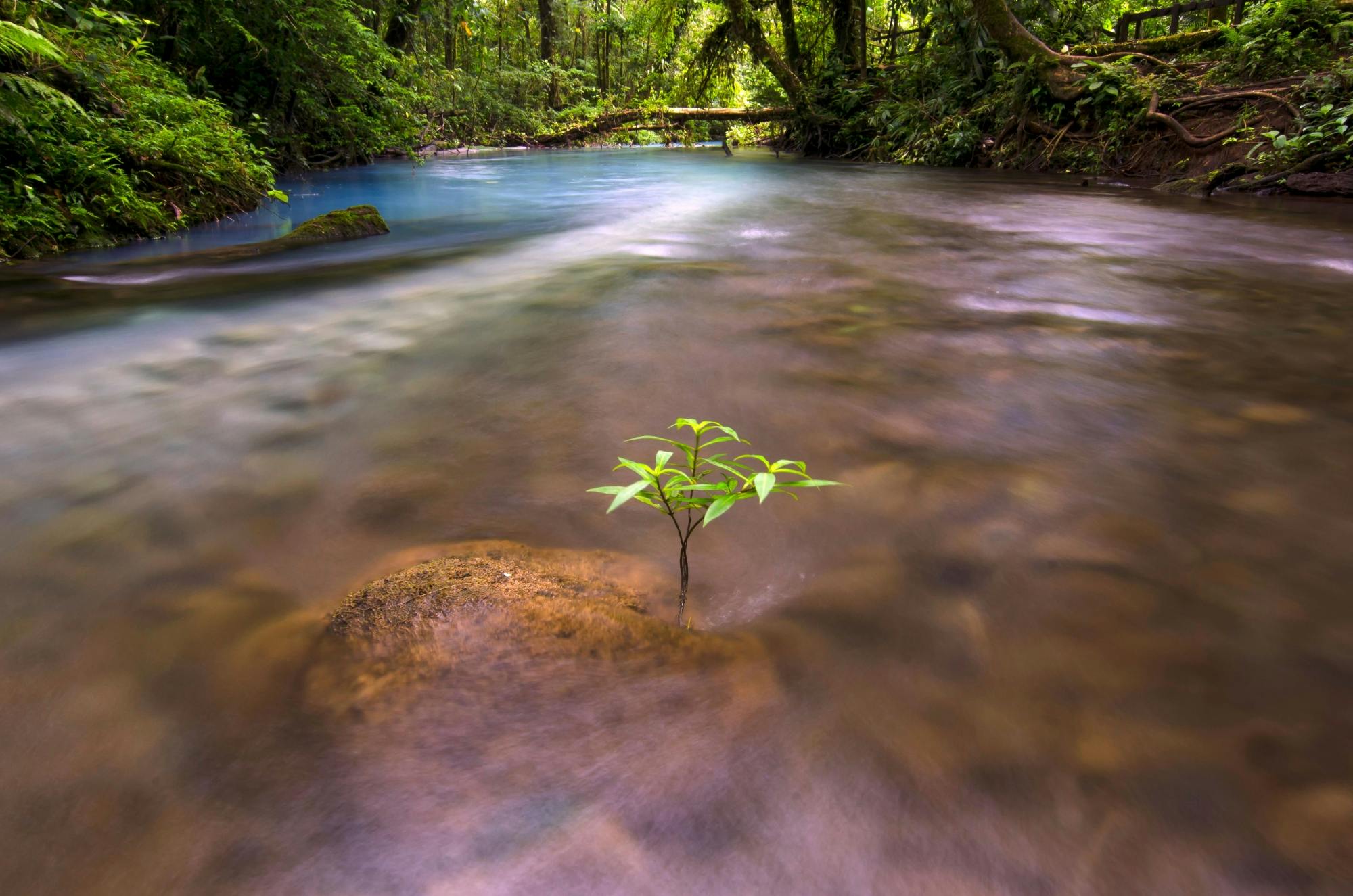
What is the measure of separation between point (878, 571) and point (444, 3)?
25.9 m

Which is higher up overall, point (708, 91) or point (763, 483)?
point (708, 91)

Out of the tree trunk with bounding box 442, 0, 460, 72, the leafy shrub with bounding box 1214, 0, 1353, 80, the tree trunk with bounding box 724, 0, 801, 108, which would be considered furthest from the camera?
the tree trunk with bounding box 442, 0, 460, 72

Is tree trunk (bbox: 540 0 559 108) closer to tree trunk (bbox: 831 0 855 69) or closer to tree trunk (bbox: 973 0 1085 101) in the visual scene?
tree trunk (bbox: 831 0 855 69)

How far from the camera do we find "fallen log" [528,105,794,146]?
743 inches

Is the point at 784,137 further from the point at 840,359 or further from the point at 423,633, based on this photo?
the point at 423,633

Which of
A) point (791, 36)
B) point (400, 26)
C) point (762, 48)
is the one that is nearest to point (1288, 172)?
point (762, 48)

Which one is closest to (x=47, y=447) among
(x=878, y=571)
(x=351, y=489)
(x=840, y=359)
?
(x=351, y=489)

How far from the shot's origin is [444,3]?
72.3 feet

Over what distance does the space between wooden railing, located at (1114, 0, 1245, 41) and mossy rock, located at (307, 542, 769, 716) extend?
1756cm

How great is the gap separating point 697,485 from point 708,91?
19917 mm

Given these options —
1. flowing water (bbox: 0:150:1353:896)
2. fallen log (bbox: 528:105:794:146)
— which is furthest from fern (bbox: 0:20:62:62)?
fallen log (bbox: 528:105:794:146)

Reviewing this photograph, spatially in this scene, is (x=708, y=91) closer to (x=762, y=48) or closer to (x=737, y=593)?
(x=762, y=48)

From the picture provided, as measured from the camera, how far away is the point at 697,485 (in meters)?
1.47

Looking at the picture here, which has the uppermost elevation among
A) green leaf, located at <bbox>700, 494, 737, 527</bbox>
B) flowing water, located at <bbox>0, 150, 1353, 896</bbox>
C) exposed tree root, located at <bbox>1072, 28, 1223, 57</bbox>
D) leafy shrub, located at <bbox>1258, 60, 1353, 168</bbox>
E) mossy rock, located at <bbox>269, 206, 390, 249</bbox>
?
exposed tree root, located at <bbox>1072, 28, 1223, 57</bbox>
